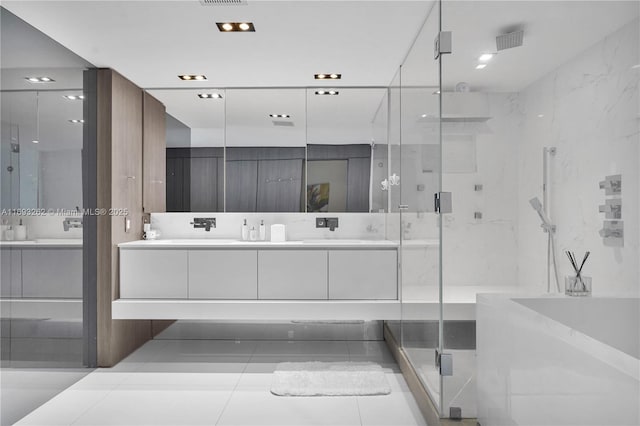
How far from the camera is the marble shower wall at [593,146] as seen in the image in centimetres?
165

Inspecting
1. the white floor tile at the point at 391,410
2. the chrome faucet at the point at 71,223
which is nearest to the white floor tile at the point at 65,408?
the chrome faucet at the point at 71,223

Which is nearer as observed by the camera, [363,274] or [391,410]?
[391,410]

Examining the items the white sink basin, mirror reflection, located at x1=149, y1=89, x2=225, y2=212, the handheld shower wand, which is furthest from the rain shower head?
the white sink basin

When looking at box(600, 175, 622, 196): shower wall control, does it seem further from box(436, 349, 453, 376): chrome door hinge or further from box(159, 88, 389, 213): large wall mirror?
box(159, 88, 389, 213): large wall mirror

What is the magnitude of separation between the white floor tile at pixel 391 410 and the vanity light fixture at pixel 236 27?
93.5 inches

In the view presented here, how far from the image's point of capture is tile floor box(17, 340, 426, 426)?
247 cm

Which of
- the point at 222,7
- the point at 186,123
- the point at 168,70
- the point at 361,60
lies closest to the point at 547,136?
the point at 361,60

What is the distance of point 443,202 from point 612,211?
28.6 inches

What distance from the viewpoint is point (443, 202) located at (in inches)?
86.7

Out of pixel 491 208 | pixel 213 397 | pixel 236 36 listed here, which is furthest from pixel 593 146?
pixel 213 397

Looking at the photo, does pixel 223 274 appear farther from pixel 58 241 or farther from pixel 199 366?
pixel 58 241

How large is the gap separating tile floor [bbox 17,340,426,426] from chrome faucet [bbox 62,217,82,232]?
3.56 feet

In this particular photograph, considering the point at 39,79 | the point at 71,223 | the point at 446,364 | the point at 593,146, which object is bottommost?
the point at 446,364

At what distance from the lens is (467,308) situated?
2.24m
